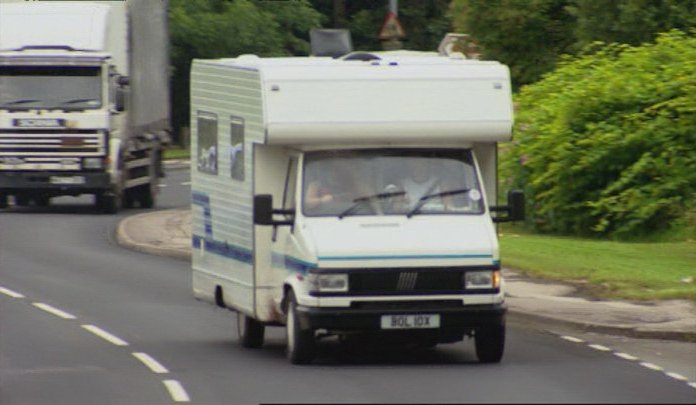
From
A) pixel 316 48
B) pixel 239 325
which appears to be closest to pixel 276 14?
pixel 316 48

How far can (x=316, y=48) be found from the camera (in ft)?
88.1

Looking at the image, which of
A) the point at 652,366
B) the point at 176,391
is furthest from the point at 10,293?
the point at 652,366

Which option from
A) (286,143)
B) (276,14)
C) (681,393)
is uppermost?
(286,143)

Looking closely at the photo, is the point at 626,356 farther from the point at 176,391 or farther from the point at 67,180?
the point at 67,180

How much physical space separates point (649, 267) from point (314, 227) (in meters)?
9.80

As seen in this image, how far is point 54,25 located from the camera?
40.9 meters

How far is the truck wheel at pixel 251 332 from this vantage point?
20.0 metres

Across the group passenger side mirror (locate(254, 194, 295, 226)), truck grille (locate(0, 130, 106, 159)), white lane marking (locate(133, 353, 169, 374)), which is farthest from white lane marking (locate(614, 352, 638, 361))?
truck grille (locate(0, 130, 106, 159))

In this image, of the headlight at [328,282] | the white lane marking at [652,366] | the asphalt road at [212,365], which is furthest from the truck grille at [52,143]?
the headlight at [328,282]

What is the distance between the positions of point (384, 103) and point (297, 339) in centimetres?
223

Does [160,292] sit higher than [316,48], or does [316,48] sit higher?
[316,48]

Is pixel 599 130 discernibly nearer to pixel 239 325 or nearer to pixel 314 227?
pixel 239 325

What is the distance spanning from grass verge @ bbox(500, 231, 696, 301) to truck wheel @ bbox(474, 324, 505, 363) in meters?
5.42

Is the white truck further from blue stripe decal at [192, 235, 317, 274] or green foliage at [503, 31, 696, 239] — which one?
blue stripe decal at [192, 235, 317, 274]
